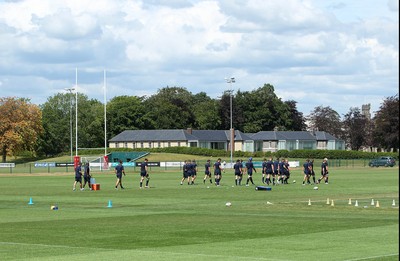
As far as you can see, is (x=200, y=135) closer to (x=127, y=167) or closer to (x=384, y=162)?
(x=384, y=162)

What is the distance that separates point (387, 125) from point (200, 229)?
109 metres

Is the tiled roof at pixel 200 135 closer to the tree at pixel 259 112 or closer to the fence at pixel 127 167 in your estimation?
the tree at pixel 259 112

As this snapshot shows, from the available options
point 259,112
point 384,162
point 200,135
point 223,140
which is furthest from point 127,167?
point 259,112

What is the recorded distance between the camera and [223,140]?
183 metres

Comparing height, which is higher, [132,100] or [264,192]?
[132,100]

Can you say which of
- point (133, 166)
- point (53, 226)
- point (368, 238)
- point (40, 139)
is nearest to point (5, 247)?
point (53, 226)

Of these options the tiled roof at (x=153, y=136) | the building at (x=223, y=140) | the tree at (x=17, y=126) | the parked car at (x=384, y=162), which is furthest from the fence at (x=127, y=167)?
the building at (x=223, y=140)

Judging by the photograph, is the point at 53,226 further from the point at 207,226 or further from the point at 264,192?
the point at 264,192

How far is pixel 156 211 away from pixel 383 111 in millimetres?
106090

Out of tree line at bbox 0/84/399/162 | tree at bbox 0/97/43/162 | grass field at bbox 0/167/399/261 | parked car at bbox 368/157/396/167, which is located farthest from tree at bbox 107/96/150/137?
grass field at bbox 0/167/399/261

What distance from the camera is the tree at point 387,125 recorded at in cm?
12736

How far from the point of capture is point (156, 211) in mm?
34938

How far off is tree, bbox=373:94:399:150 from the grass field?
8549 centimetres

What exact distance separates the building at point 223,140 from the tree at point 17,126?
3248 centimetres
